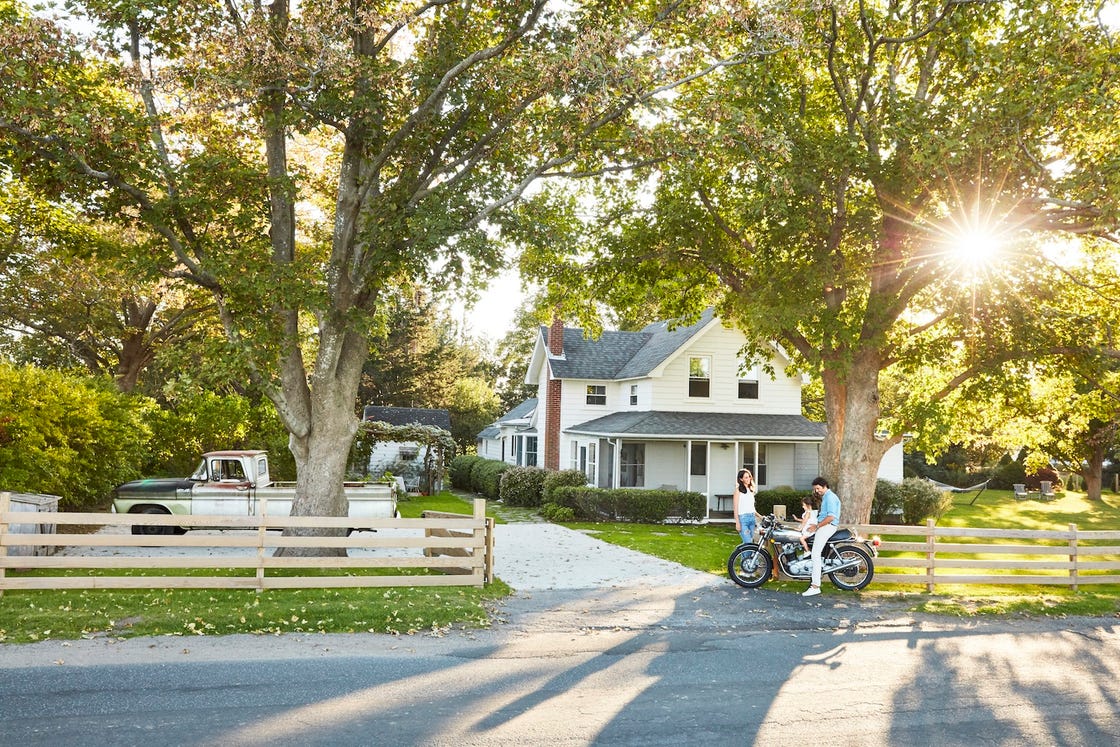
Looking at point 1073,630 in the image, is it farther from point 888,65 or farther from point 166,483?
point 166,483

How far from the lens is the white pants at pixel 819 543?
12.9 metres

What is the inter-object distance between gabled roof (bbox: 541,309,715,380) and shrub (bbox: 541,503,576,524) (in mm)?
6769

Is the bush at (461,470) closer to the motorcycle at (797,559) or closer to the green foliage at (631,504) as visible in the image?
the green foliage at (631,504)

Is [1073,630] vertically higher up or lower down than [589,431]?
lower down

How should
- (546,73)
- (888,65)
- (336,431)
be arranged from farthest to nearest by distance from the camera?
(888,65)
(336,431)
(546,73)

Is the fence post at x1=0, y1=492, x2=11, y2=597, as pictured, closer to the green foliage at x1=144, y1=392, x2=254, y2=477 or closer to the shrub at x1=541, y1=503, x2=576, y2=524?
the green foliage at x1=144, y1=392, x2=254, y2=477

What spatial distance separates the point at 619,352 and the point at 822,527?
74.8ft

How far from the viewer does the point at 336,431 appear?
14453mm

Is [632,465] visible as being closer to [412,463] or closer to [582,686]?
[412,463]

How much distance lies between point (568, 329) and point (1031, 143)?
2319cm

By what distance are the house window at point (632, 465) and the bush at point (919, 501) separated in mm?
9739

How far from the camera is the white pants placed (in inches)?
506

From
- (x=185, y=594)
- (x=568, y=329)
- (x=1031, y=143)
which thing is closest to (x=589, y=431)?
(x=568, y=329)

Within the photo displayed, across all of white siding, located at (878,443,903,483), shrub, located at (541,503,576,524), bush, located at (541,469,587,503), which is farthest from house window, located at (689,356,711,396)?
white siding, located at (878,443,903,483)
